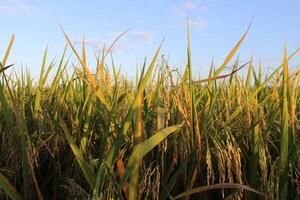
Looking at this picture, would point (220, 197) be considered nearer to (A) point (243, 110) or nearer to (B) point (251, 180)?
(B) point (251, 180)

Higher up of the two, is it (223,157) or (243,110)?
(243,110)

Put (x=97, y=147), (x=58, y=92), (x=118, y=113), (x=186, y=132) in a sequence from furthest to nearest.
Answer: (x=58, y=92)
(x=97, y=147)
(x=118, y=113)
(x=186, y=132)

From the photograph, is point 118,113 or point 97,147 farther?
point 97,147

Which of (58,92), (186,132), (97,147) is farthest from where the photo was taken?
(58,92)

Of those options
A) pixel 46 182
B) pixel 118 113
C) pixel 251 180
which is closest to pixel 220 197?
pixel 251 180

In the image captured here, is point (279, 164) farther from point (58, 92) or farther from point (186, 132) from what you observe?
point (58, 92)

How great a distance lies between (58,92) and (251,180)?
101cm

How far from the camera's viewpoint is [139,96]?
4.21 feet

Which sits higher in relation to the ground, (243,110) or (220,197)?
(243,110)

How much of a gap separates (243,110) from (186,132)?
13.8 inches

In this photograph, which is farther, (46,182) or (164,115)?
(46,182)

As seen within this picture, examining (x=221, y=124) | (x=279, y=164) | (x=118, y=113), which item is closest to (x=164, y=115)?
(x=118, y=113)

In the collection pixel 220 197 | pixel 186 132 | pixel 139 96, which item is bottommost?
pixel 220 197

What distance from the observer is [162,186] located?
55.1 inches
